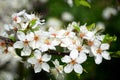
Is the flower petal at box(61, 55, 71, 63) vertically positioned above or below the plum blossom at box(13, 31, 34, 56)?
below

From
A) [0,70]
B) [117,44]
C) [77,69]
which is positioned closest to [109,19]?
[117,44]

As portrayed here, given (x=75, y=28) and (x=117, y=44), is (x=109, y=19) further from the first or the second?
(x=75, y=28)

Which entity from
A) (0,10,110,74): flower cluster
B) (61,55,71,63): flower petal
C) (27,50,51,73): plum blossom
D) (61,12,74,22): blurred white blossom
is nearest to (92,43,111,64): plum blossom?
(0,10,110,74): flower cluster

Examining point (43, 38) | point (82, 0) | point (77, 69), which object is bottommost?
point (77, 69)

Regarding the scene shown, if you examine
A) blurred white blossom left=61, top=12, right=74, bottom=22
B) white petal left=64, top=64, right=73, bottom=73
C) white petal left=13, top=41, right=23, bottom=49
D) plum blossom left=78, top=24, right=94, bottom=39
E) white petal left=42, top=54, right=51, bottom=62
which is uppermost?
blurred white blossom left=61, top=12, right=74, bottom=22

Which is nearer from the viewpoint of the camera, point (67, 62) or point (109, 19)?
point (67, 62)

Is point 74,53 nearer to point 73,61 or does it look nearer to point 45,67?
point 73,61

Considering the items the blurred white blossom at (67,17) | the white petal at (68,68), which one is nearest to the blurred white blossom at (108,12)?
the blurred white blossom at (67,17)

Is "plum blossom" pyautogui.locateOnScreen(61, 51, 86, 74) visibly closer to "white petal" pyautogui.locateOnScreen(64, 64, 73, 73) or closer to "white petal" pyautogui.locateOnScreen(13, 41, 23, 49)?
"white petal" pyautogui.locateOnScreen(64, 64, 73, 73)
